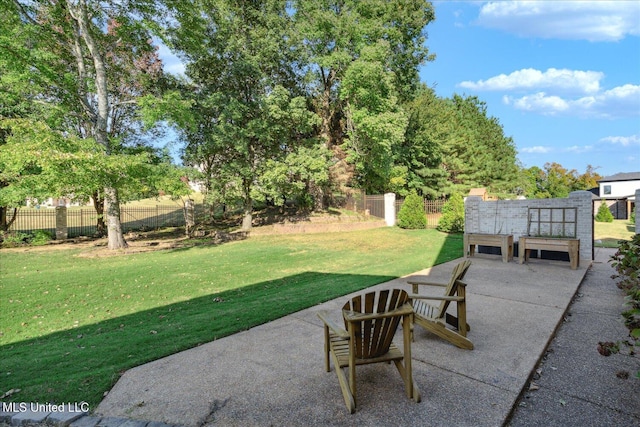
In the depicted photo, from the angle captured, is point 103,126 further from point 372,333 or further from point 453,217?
point 453,217

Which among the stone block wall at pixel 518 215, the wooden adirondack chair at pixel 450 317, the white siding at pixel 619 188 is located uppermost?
the white siding at pixel 619 188

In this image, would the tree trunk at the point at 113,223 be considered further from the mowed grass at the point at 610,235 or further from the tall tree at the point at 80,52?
the mowed grass at the point at 610,235

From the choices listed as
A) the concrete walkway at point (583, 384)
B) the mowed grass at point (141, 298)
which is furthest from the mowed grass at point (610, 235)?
the concrete walkway at point (583, 384)

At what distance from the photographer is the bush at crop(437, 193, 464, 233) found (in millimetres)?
15898

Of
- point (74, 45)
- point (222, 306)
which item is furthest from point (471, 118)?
point (222, 306)

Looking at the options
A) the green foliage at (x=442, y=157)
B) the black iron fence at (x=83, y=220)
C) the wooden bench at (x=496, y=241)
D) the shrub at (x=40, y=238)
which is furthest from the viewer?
the green foliage at (x=442, y=157)

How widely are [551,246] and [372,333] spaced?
7.71m

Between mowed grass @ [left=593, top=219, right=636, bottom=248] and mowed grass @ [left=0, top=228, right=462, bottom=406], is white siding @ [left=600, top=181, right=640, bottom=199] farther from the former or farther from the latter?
mowed grass @ [left=0, top=228, right=462, bottom=406]

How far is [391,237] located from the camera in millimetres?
14547

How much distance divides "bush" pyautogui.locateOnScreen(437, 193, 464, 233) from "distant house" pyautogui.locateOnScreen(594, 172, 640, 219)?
23.5 m

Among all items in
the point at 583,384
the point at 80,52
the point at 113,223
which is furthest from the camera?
the point at 80,52

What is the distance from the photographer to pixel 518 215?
938 centimetres

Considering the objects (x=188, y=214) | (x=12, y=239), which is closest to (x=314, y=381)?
(x=12, y=239)

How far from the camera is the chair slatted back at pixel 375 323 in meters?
2.60
